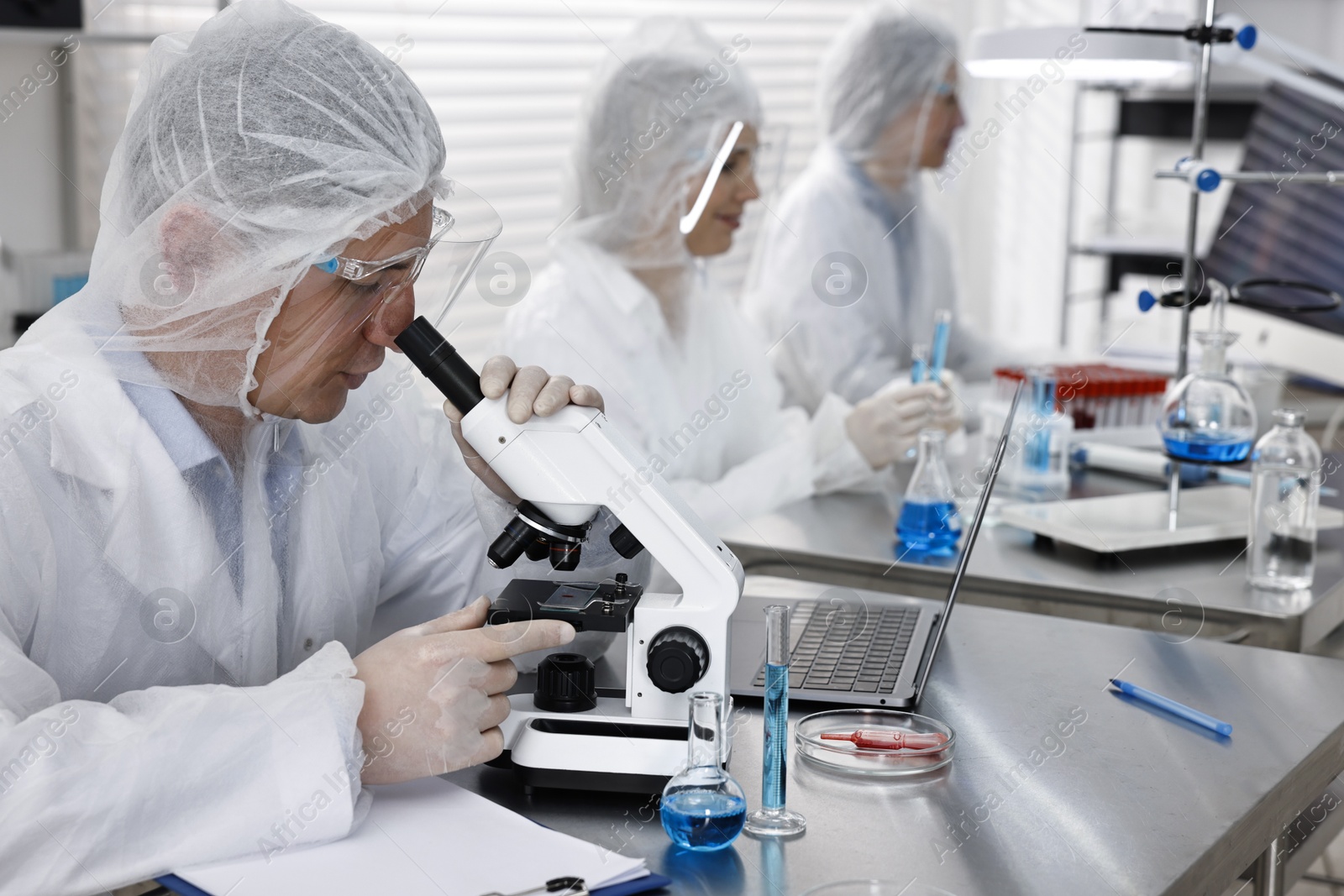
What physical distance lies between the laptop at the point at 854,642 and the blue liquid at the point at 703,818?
0.52 ft

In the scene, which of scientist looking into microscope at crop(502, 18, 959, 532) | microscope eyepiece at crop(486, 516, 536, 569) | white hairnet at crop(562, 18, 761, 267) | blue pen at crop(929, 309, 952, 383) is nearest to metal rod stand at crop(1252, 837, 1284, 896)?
microscope eyepiece at crop(486, 516, 536, 569)

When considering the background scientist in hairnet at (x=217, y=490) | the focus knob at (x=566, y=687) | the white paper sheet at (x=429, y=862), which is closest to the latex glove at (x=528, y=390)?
the background scientist in hairnet at (x=217, y=490)

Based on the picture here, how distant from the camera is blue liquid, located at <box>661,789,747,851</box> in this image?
36.5 inches

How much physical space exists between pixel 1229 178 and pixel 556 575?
1209 mm

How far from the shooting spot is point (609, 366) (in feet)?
7.43

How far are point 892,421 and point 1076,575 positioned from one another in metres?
0.54

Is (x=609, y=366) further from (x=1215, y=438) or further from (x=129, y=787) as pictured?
(x=129, y=787)

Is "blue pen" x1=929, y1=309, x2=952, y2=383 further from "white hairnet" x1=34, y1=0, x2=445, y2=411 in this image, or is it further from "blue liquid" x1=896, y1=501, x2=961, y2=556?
"white hairnet" x1=34, y1=0, x2=445, y2=411

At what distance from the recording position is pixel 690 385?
254 centimetres

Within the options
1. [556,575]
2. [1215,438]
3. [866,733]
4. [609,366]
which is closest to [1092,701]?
[866,733]

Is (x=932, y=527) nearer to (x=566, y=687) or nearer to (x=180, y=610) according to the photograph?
(x=566, y=687)

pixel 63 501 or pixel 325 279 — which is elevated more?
pixel 325 279

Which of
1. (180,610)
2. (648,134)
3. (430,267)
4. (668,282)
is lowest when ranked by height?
(180,610)

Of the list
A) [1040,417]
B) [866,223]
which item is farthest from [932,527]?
[866,223]
